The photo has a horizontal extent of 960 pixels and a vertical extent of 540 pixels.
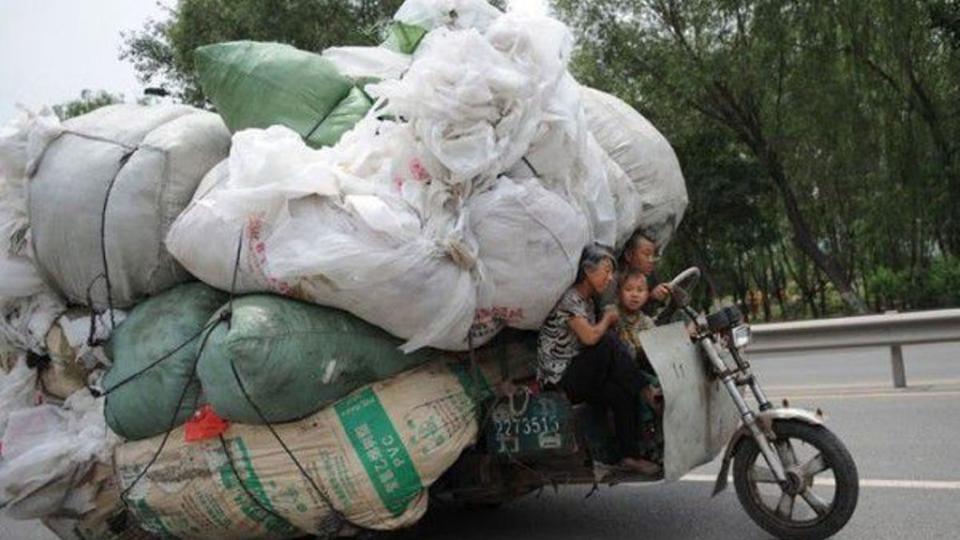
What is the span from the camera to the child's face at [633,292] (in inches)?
161

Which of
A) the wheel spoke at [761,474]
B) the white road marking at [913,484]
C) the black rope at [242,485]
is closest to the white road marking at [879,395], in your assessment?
the white road marking at [913,484]

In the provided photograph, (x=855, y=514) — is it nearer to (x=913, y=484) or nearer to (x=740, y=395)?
(x=913, y=484)

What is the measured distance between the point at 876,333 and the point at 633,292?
178 inches

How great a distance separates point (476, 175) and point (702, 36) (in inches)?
633

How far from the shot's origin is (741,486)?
3820 mm

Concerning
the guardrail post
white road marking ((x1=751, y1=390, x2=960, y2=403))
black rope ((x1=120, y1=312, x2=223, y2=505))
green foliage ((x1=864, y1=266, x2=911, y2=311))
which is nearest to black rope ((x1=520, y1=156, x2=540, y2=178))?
black rope ((x1=120, y1=312, x2=223, y2=505))

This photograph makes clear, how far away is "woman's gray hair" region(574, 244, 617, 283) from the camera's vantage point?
12.3 feet

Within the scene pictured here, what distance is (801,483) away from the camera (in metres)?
3.66

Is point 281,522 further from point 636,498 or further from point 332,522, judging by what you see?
point 636,498

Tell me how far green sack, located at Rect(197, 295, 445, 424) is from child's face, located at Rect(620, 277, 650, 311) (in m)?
1.03

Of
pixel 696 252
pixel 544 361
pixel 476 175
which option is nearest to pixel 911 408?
pixel 544 361

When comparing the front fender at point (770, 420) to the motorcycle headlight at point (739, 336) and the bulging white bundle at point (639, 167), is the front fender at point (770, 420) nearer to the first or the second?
the motorcycle headlight at point (739, 336)

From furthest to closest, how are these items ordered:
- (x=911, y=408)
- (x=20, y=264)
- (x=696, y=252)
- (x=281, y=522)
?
(x=696, y=252), (x=911, y=408), (x=20, y=264), (x=281, y=522)

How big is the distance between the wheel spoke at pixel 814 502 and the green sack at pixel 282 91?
7.56 feet
